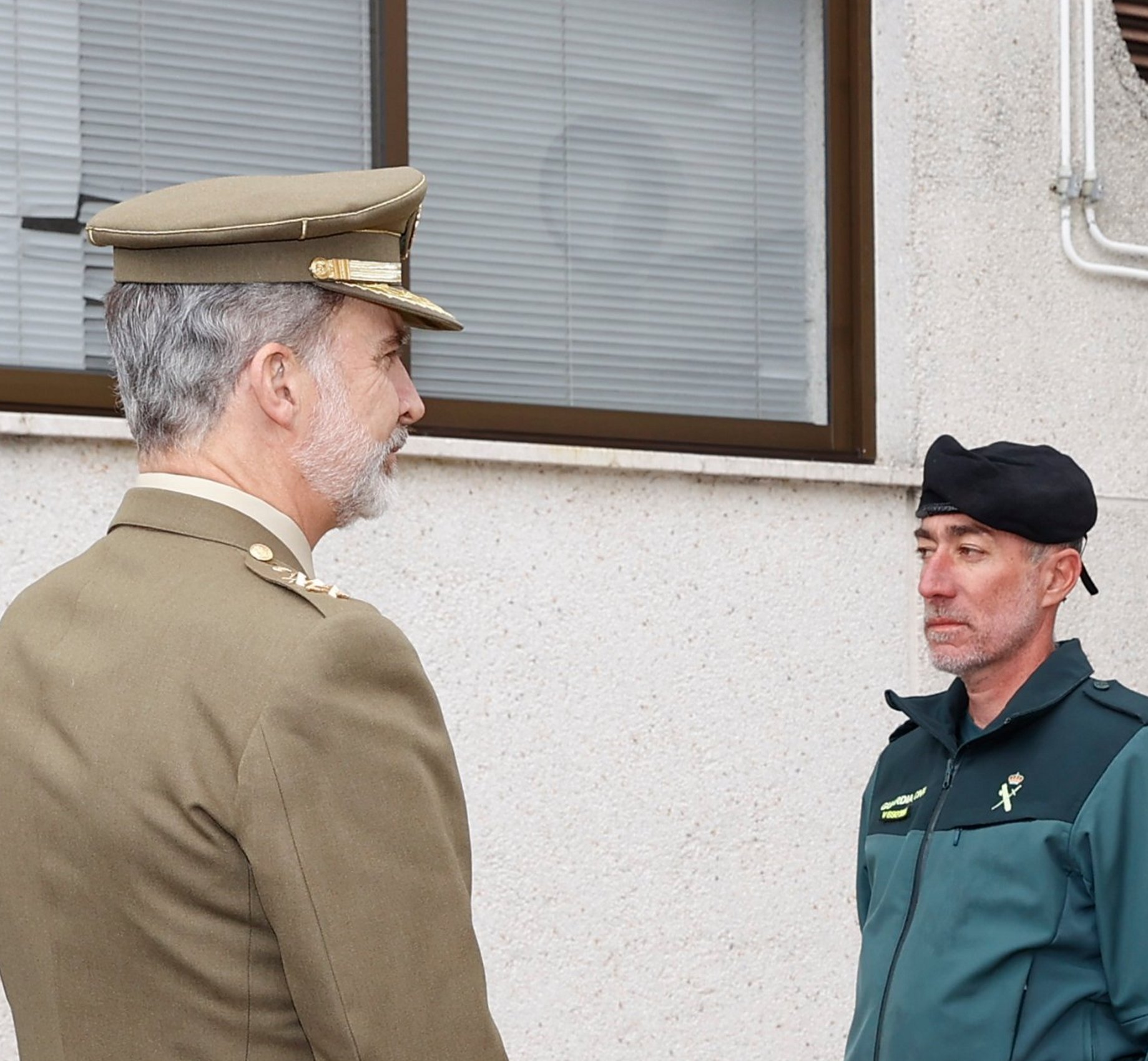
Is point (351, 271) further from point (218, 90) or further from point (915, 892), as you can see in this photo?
point (218, 90)

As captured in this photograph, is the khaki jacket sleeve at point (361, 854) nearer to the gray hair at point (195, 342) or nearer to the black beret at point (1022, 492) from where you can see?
the gray hair at point (195, 342)

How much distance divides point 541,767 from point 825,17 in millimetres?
2122

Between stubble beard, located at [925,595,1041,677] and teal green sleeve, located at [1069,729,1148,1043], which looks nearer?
teal green sleeve, located at [1069,729,1148,1043]

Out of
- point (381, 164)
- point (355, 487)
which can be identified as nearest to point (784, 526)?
point (381, 164)

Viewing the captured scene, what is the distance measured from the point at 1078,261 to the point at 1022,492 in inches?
68.1

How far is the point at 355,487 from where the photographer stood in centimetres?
167

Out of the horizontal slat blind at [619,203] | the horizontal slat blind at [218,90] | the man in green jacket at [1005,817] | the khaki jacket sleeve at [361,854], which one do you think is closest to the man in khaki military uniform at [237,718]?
the khaki jacket sleeve at [361,854]

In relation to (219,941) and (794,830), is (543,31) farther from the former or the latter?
(219,941)

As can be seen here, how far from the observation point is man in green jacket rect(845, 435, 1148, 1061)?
8.00ft

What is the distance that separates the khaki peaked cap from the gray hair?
1cm

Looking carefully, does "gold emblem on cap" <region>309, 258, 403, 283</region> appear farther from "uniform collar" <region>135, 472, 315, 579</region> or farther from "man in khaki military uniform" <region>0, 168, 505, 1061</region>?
"uniform collar" <region>135, 472, 315, 579</region>

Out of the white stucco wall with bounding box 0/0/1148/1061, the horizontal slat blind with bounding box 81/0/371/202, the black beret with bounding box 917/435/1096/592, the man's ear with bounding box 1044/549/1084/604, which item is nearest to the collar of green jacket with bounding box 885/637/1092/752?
the man's ear with bounding box 1044/549/1084/604

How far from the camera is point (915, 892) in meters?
2.68

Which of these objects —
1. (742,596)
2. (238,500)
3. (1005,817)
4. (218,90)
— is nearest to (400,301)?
(238,500)
